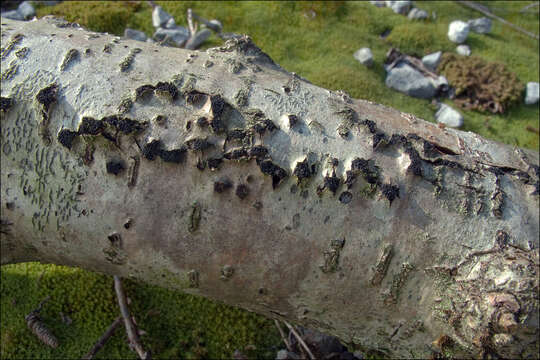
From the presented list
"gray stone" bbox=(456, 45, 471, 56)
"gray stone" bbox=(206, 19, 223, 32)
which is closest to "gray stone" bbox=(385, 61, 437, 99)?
"gray stone" bbox=(456, 45, 471, 56)

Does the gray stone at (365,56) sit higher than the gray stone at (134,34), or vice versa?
the gray stone at (134,34)

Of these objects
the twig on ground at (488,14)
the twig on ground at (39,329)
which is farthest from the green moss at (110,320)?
the twig on ground at (488,14)

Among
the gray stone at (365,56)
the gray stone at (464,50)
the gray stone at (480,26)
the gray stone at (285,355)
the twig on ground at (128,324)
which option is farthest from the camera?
the gray stone at (480,26)

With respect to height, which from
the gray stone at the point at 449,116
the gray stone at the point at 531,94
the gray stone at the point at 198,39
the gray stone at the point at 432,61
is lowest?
the gray stone at the point at 449,116

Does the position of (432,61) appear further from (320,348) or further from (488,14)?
(320,348)

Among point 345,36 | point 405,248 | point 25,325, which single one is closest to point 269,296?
point 405,248

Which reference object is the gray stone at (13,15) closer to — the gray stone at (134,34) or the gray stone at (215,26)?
the gray stone at (134,34)
